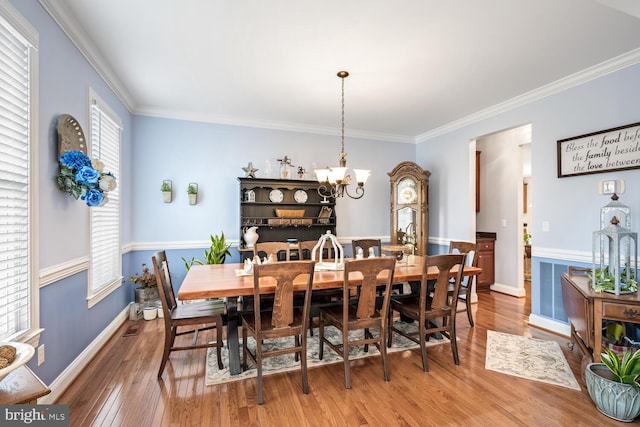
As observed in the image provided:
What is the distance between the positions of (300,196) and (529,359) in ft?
11.4

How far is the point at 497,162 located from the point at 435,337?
3.59 meters

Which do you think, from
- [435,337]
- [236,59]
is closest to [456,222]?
[435,337]

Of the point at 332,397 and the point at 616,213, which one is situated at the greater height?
the point at 616,213

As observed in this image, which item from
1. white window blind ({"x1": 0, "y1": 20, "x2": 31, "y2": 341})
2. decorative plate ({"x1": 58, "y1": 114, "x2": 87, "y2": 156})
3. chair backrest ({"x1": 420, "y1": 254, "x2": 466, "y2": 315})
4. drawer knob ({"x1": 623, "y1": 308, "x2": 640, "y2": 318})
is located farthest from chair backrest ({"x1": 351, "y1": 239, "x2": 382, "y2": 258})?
white window blind ({"x1": 0, "y1": 20, "x2": 31, "y2": 341})

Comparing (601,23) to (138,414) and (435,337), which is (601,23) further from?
(138,414)

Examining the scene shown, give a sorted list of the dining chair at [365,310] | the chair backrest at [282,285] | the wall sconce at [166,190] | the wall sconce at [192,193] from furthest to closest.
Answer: the wall sconce at [192,193] < the wall sconce at [166,190] < the dining chair at [365,310] < the chair backrest at [282,285]

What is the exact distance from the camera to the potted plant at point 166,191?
4.32 metres

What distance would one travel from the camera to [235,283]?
96.4 inches

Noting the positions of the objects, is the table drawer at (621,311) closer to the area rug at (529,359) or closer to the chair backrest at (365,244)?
the area rug at (529,359)

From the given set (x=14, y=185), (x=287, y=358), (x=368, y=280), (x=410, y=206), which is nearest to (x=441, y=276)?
(x=368, y=280)

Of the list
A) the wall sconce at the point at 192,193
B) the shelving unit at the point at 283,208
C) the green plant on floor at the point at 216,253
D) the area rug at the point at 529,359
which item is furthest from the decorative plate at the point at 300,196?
the area rug at the point at 529,359

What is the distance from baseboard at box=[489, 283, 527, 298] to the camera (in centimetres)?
501

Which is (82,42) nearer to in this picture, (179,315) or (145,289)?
(179,315)

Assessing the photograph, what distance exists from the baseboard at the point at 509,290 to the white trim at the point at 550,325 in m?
1.41
